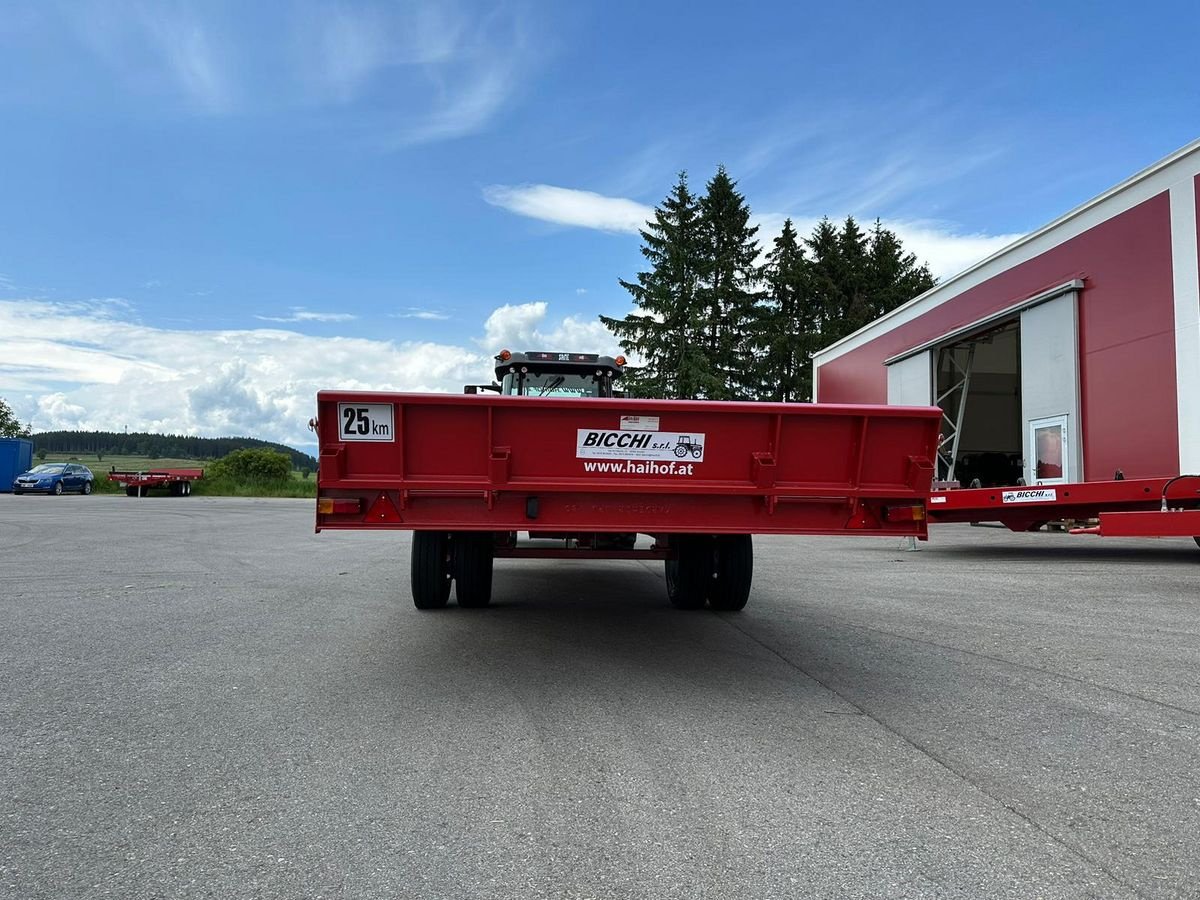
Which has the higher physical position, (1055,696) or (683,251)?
(683,251)

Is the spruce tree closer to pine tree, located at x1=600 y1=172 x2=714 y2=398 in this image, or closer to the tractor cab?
pine tree, located at x1=600 y1=172 x2=714 y2=398

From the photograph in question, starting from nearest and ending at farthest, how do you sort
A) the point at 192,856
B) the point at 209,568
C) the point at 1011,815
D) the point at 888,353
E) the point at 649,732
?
1. the point at 192,856
2. the point at 1011,815
3. the point at 649,732
4. the point at 209,568
5. the point at 888,353

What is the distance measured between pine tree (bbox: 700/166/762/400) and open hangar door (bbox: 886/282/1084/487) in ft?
54.1

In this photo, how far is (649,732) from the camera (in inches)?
150

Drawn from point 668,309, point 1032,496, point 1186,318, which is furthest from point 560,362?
point 668,309

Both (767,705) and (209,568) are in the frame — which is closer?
(767,705)

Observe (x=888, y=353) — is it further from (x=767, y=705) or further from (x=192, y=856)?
(x=192, y=856)

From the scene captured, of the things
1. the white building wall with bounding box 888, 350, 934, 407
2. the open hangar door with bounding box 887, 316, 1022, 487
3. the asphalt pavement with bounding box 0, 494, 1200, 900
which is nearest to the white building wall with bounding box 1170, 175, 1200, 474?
the asphalt pavement with bounding box 0, 494, 1200, 900

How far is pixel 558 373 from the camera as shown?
883 cm

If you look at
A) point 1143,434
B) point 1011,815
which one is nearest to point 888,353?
point 1143,434

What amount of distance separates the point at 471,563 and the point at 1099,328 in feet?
46.4

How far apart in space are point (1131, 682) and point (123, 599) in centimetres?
814

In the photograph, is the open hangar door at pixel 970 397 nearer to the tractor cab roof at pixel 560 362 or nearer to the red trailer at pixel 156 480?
the tractor cab roof at pixel 560 362

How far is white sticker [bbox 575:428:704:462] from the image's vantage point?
441 centimetres
